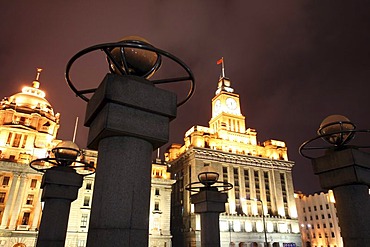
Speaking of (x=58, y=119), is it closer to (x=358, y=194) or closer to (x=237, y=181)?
(x=237, y=181)

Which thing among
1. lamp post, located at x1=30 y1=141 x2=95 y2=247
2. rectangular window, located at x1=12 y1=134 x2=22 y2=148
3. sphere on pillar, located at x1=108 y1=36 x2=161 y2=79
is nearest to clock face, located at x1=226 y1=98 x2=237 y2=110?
rectangular window, located at x1=12 y1=134 x2=22 y2=148

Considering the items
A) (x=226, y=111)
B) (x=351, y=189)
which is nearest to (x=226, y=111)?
(x=226, y=111)

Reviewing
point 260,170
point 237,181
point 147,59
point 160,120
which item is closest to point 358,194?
point 160,120

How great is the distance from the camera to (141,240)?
5613 mm

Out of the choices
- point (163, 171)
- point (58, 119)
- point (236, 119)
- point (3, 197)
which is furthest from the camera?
point (236, 119)

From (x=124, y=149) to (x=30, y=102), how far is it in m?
74.5

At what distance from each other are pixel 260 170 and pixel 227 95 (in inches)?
1165

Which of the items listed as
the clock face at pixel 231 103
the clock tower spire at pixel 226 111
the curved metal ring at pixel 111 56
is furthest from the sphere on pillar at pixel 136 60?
the clock face at pixel 231 103

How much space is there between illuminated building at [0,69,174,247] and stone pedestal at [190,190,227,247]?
45.3 meters

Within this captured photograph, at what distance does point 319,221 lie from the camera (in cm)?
8888

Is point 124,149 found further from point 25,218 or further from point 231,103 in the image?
point 231,103

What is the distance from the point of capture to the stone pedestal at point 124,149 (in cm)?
557

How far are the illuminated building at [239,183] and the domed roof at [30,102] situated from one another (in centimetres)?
3936

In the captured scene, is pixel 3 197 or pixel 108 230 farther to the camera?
pixel 3 197
